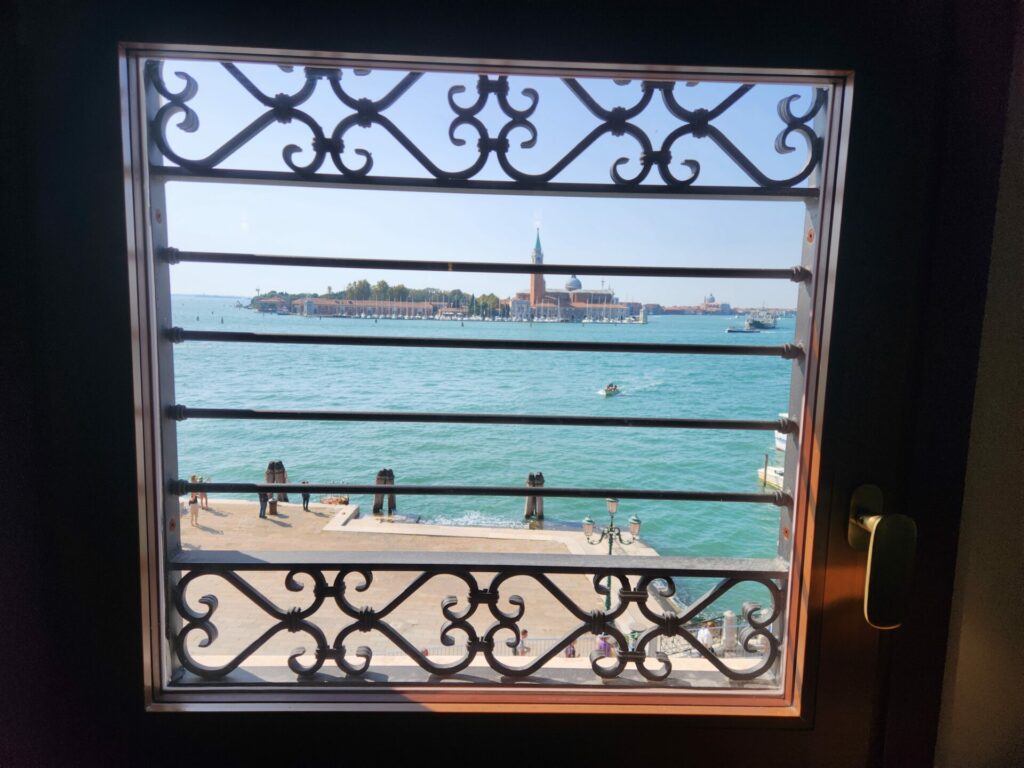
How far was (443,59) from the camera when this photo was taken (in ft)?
2.97

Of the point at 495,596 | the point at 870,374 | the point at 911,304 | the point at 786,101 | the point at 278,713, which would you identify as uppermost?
the point at 786,101

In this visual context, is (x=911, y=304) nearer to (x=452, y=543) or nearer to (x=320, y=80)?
(x=320, y=80)

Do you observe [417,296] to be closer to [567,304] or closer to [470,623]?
[567,304]

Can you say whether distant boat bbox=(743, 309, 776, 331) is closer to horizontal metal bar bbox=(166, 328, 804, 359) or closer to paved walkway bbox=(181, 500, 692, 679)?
horizontal metal bar bbox=(166, 328, 804, 359)

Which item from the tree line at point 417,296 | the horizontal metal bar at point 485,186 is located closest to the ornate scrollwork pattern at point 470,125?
the horizontal metal bar at point 485,186

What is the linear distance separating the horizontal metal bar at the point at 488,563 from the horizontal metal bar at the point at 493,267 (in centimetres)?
58

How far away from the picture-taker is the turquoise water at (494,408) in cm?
122

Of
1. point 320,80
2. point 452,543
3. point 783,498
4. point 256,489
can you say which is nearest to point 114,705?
point 256,489

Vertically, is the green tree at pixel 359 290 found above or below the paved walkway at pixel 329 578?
above

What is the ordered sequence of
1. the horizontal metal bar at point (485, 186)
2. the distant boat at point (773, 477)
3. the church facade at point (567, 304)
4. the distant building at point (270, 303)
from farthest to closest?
the church facade at point (567, 304) < the distant building at point (270, 303) < the distant boat at point (773, 477) < the horizontal metal bar at point (485, 186)

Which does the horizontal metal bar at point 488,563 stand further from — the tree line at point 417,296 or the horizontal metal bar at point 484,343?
the tree line at point 417,296

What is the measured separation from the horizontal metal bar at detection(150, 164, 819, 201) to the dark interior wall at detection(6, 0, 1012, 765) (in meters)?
0.11

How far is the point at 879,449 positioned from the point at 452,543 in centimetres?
311

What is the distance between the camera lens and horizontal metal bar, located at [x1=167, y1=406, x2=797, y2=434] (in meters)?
1.01
